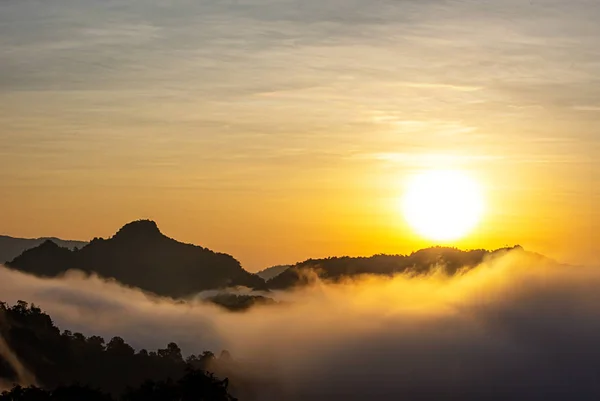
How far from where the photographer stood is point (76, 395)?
114 metres

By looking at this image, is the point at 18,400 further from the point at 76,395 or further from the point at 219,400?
the point at 219,400

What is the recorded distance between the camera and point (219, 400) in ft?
358

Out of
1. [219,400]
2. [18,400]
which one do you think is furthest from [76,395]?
[219,400]

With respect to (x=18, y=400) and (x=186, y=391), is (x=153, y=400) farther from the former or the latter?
(x=18, y=400)

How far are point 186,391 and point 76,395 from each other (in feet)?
37.5

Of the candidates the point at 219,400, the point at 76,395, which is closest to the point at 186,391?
the point at 219,400

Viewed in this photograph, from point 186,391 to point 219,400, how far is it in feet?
13.4

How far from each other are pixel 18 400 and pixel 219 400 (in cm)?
2063

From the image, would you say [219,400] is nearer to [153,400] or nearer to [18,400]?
[153,400]

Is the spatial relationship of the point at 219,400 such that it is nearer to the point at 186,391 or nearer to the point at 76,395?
the point at 186,391

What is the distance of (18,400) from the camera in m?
114

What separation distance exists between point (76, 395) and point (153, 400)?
7.61 m

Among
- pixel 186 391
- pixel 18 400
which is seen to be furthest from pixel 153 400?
pixel 18 400

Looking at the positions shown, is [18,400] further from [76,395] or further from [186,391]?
[186,391]
